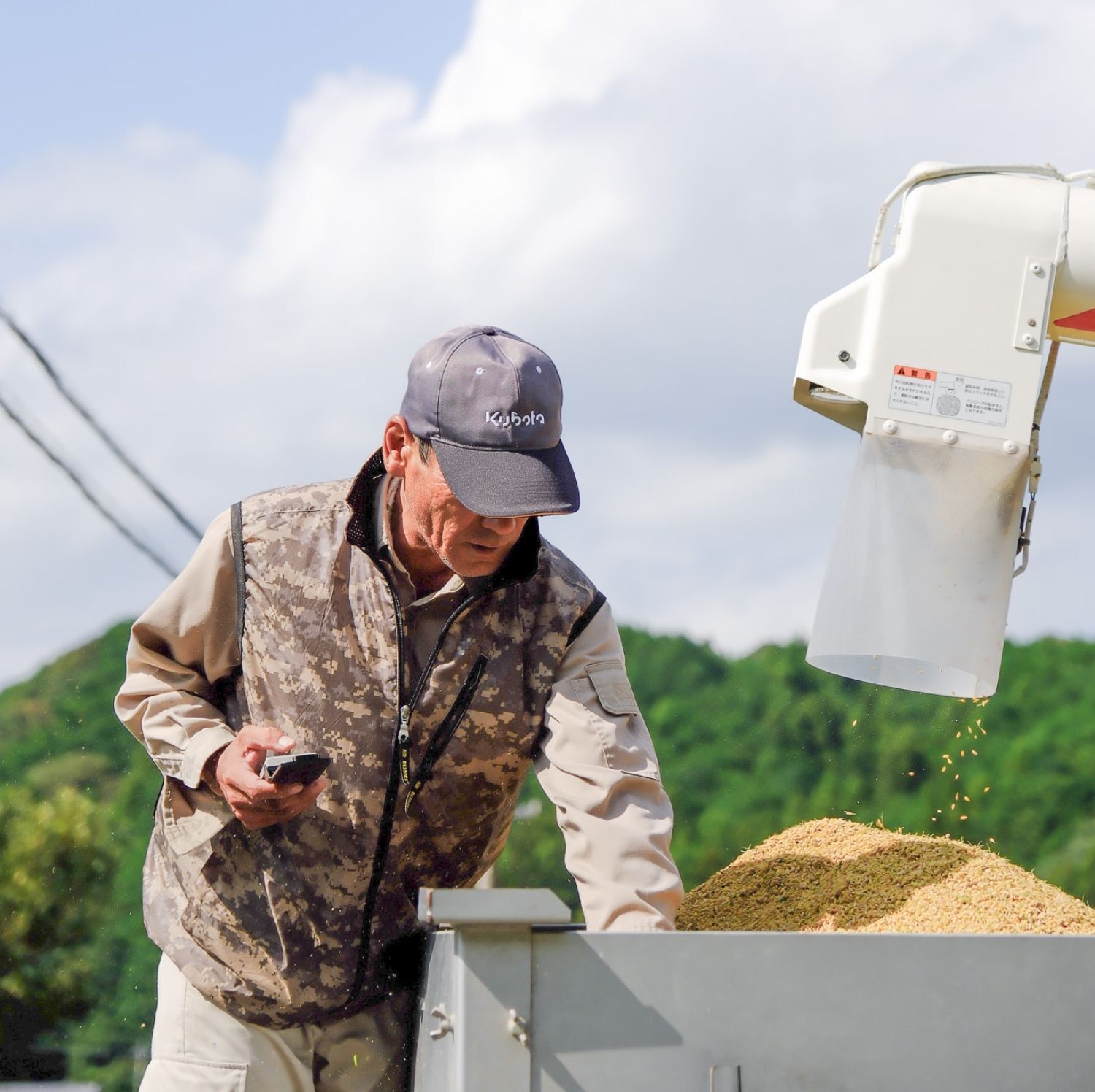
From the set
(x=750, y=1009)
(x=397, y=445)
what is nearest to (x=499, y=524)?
(x=397, y=445)

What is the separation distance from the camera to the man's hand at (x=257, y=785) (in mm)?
2031

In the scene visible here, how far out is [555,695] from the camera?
230 cm

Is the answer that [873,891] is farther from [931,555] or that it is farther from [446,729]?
[446,729]

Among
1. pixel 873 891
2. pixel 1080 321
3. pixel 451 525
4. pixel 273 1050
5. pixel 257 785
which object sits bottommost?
pixel 273 1050

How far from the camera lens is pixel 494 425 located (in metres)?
2.11

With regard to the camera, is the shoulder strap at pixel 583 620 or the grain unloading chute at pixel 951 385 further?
the shoulder strap at pixel 583 620

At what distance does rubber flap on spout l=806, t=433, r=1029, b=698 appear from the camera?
6.87ft

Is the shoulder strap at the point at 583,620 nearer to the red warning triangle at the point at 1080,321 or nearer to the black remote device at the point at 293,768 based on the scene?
the black remote device at the point at 293,768

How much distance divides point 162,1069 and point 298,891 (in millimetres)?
357

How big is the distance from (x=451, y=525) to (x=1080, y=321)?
38.7 inches

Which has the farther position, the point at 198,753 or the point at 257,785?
the point at 198,753

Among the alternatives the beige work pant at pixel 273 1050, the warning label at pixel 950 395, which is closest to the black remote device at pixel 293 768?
the beige work pant at pixel 273 1050

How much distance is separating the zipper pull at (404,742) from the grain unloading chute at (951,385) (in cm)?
69

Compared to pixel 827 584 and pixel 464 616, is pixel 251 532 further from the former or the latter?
pixel 827 584
